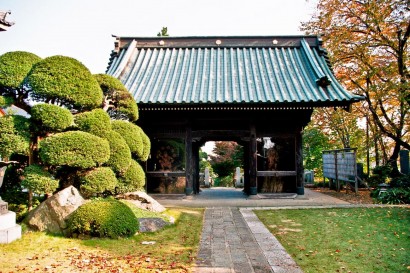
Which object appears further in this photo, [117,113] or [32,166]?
[117,113]

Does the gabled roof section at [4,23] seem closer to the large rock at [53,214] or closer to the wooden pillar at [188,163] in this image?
the large rock at [53,214]

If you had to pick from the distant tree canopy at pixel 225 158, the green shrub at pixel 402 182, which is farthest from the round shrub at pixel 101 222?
the distant tree canopy at pixel 225 158

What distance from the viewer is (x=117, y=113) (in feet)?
30.5

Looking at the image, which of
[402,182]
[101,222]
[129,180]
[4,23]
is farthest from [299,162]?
[4,23]

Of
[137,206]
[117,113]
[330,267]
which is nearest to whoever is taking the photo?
[330,267]

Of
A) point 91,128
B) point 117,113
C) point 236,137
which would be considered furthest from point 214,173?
point 91,128

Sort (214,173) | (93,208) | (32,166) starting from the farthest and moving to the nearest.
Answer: (214,173) → (32,166) → (93,208)

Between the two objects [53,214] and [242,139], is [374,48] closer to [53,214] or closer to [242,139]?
[242,139]

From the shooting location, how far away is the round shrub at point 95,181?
705 cm

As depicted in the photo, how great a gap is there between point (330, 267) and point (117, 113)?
6.82 metres

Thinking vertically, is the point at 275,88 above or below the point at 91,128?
above

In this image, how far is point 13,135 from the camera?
255 inches

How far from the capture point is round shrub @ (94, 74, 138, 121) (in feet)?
28.4

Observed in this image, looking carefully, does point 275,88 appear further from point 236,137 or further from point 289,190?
point 289,190
